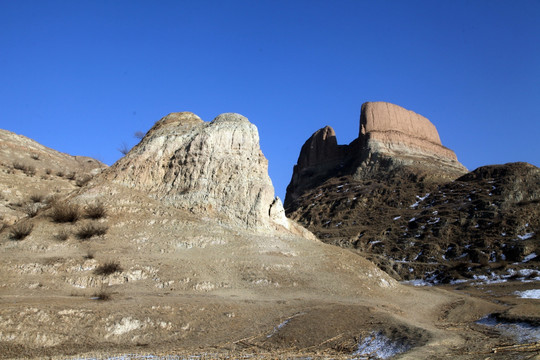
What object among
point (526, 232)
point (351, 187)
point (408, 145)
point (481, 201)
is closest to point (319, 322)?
point (526, 232)

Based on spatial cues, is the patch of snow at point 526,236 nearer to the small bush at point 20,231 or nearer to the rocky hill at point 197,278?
the rocky hill at point 197,278

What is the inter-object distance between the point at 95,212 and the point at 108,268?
375 centimetres

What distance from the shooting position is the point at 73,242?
45.7 ft

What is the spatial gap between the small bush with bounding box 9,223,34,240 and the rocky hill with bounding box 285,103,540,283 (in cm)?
2470

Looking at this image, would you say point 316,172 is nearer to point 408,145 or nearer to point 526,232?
point 408,145

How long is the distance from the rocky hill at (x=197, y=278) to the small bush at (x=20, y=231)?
5 cm

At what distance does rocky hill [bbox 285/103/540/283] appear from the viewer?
111ft

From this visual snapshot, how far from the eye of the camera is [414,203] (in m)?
50.2

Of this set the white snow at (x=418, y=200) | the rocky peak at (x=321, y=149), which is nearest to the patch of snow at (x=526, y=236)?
the white snow at (x=418, y=200)

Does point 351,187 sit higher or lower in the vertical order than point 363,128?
lower

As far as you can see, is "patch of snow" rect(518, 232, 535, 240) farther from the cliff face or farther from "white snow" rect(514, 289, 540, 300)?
the cliff face

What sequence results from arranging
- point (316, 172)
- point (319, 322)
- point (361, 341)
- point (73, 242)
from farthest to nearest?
point (316, 172), point (73, 242), point (319, 322), point (361, 341)

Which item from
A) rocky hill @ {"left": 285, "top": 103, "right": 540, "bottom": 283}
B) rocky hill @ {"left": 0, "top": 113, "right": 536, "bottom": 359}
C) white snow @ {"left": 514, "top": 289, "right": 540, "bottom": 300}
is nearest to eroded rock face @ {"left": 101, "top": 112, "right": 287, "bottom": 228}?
rocky hill @ {"left": 0, "top": 113, "right": 536, "bottom": 359}

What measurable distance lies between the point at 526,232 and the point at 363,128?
40.2 metres
